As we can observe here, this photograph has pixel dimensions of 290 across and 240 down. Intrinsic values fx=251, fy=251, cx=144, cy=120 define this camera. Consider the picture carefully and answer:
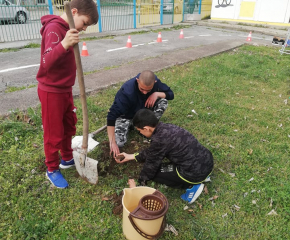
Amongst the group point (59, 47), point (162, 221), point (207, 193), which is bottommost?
point (207, 193)

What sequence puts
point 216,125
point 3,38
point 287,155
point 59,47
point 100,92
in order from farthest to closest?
point 3,38
point 100,92
point 216,125
point 287,155
point 59,47

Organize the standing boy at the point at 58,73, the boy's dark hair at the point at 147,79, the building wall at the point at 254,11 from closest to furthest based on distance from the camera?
the standing boy at the point at 58,73, the boy's dark hair at the point at 147,79, the building wall at the point at 254,11

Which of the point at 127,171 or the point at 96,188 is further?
the point at 127,171

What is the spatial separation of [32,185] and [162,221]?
1577 millimetres

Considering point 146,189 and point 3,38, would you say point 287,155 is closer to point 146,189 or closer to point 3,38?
point 146,189

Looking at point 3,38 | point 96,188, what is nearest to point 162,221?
point 96,188

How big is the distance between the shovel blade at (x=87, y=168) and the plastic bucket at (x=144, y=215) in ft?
1.84

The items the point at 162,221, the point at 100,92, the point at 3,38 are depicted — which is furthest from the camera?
the point at 3,38

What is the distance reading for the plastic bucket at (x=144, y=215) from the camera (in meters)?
1.98

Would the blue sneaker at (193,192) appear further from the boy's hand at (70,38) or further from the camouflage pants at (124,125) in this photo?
the boy's hand at (70,38)

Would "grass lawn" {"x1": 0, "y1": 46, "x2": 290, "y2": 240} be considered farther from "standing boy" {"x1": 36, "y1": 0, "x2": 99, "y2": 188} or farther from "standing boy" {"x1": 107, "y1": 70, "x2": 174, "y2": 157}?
"standing boy" {"x1": 36, "y1": 0, "x2": 99, "y2": 188}

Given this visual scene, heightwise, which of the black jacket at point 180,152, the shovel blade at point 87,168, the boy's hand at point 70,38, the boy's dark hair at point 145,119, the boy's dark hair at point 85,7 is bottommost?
the shovel blade at point 87,168

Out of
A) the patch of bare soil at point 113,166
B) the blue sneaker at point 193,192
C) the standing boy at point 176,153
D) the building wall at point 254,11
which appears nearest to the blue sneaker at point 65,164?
the patch of bare soil at point 113,166

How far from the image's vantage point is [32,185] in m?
2.81
